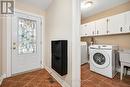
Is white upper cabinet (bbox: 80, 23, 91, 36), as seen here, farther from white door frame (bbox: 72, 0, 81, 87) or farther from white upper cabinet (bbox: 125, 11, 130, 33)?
white door frame (bbox: 72, 0, 81, 87)

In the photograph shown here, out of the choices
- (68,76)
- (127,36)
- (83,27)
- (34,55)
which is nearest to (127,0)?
(127,36)

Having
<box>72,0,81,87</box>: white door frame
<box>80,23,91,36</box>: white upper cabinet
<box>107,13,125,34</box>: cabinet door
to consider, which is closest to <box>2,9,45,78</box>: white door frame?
<box>72,0,81,87</box>: white door frame

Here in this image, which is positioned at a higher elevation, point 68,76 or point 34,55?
point 34,55

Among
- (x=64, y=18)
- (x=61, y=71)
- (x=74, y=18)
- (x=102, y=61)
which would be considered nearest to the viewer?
(x=74, y=18)

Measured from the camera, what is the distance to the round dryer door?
2.83 meters

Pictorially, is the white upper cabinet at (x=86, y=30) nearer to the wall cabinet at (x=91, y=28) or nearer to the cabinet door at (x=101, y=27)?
the wall cabinet at (x=91, y=28)

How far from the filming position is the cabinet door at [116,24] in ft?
9.26

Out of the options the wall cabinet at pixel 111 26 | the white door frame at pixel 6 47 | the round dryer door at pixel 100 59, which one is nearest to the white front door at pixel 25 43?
the white door frame at pixel 6 47

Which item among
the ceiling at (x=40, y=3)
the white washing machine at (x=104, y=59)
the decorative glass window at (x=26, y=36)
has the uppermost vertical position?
the ceiling at (x=40, y=3)

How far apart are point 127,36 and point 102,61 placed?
1151 millimetres

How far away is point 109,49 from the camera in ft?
9.04

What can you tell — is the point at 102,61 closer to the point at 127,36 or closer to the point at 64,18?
the point at 127,36

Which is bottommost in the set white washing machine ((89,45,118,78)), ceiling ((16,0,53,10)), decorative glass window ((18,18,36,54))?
white washing machine ((89,45,118,78))

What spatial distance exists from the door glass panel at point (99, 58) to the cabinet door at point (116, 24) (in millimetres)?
883
